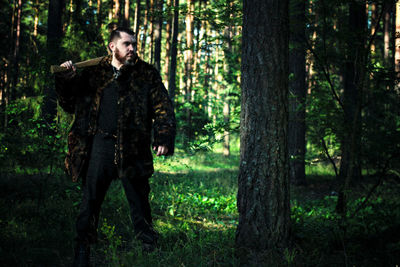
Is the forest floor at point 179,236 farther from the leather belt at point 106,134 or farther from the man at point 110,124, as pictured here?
the leather belt at point 106,134

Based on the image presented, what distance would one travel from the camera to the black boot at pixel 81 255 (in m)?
3.18

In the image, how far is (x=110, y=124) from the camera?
3.36 meters

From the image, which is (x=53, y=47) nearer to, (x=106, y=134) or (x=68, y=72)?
(x=68, y=72)

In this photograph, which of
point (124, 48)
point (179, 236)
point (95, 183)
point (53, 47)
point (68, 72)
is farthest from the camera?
point (53, 47)

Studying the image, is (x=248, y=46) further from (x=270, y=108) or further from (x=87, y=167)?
(x=87, y=167)

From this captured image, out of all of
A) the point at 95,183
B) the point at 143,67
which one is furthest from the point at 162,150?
the point at 143,67

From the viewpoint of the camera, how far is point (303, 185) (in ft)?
31.1

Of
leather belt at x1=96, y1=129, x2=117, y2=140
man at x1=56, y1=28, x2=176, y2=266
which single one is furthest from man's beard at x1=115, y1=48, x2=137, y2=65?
leather belt at x1=96, y1=129, x2=117, y2=140

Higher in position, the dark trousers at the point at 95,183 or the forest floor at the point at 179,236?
the dark trousers at the point at 95,183

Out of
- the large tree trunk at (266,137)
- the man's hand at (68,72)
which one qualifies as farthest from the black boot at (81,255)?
the man's hand at (68,72)

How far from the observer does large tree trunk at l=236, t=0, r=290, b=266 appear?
3.38 metres

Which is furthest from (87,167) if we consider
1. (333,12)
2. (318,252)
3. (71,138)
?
(333,12)

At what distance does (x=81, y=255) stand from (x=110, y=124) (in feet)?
4.34

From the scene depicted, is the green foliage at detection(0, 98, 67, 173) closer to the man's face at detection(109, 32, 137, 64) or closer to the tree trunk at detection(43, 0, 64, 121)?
the tree trunk at detection(43, 0, 64, 121)
